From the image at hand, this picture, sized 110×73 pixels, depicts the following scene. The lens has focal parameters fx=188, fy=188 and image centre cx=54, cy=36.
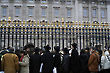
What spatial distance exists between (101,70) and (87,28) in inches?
150

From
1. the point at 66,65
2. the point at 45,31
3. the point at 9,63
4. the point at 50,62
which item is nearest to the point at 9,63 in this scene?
the point at 9,63

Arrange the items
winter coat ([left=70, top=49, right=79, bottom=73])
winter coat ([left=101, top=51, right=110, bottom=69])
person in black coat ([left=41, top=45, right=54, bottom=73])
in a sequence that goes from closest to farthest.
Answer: person in black coat ([left=41, top=45, right=54, bottom=73]), winter coat ([left=70, top=49, right=79, bottom=73]), winter coat ([left=101, top=51, right=110, bottom=69])

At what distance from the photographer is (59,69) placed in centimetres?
888

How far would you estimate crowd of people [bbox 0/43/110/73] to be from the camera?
799 cm

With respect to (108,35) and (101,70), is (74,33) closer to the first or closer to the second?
(108,35)

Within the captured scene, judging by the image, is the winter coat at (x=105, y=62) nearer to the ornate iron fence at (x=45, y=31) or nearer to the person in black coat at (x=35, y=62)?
the person in black coat at (x=35, y=62)

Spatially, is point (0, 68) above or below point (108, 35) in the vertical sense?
below

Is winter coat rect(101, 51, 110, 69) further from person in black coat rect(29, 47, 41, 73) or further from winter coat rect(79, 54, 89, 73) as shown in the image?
person in black coat rect(29, 47, 41, 73)

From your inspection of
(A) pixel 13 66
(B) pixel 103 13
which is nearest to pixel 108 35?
(A) pixel 13 66

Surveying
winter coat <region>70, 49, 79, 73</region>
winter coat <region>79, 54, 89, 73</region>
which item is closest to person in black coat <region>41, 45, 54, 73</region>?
winter coat <region>70, 49, 79, 73</region>

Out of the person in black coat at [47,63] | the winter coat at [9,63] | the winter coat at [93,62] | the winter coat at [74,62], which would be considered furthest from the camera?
the winter coat at [93,62]

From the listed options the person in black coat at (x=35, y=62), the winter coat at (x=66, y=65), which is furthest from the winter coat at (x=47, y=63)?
the winter coat at (x=66, y=65)

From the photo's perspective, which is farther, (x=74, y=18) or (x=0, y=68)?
(x=74, y=18)

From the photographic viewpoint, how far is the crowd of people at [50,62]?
799 centimetres
